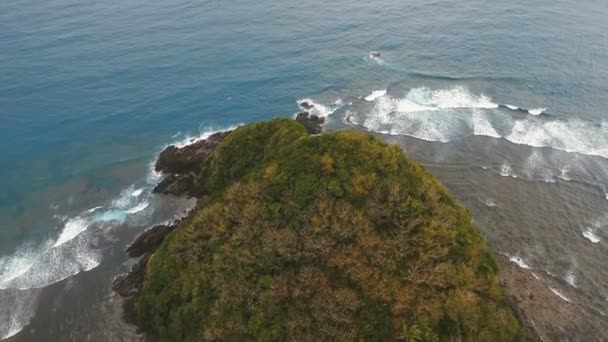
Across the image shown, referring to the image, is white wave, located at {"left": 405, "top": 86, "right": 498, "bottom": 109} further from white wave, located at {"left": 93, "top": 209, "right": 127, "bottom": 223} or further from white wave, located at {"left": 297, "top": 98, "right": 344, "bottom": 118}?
white wave, located at {"left": 93, "top": 209, "right": 127, "bottom": 223}

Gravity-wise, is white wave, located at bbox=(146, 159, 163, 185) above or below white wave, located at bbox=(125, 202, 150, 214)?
above

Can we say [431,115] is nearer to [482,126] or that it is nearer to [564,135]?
[482,126]

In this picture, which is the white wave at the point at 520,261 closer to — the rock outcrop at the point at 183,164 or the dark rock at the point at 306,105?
the rock outcrop at the point at 183,164

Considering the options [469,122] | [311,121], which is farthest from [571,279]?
[311,121]

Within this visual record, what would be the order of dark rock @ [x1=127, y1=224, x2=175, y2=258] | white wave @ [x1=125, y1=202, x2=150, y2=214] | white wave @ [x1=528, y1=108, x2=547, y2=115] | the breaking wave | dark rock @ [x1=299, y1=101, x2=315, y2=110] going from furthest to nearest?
dark rock @ [x1=299, y1=101, x2=315, y2=110] < white wave @ [x1=528, y1=108, x2=547, y2=115] < the breaking wave < white wave @ [x1=125, y1=202, x2=150, y2=214] < dark rock @ [x1=127, y1=224, x2=175, y2=258]

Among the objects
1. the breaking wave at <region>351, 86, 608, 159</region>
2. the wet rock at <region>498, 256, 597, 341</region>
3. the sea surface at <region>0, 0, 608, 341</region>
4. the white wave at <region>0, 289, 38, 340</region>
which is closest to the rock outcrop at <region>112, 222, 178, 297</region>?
the sea surface at <region>0, 0, 608, 341</region>

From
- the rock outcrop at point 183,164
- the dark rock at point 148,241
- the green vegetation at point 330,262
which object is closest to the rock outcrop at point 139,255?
the dark rock at point 148,241

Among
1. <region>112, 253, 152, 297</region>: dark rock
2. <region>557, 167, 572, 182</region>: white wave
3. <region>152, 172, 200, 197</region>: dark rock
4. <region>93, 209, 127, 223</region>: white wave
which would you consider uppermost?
<region>557, 167, 572, 182</region>: white wave
